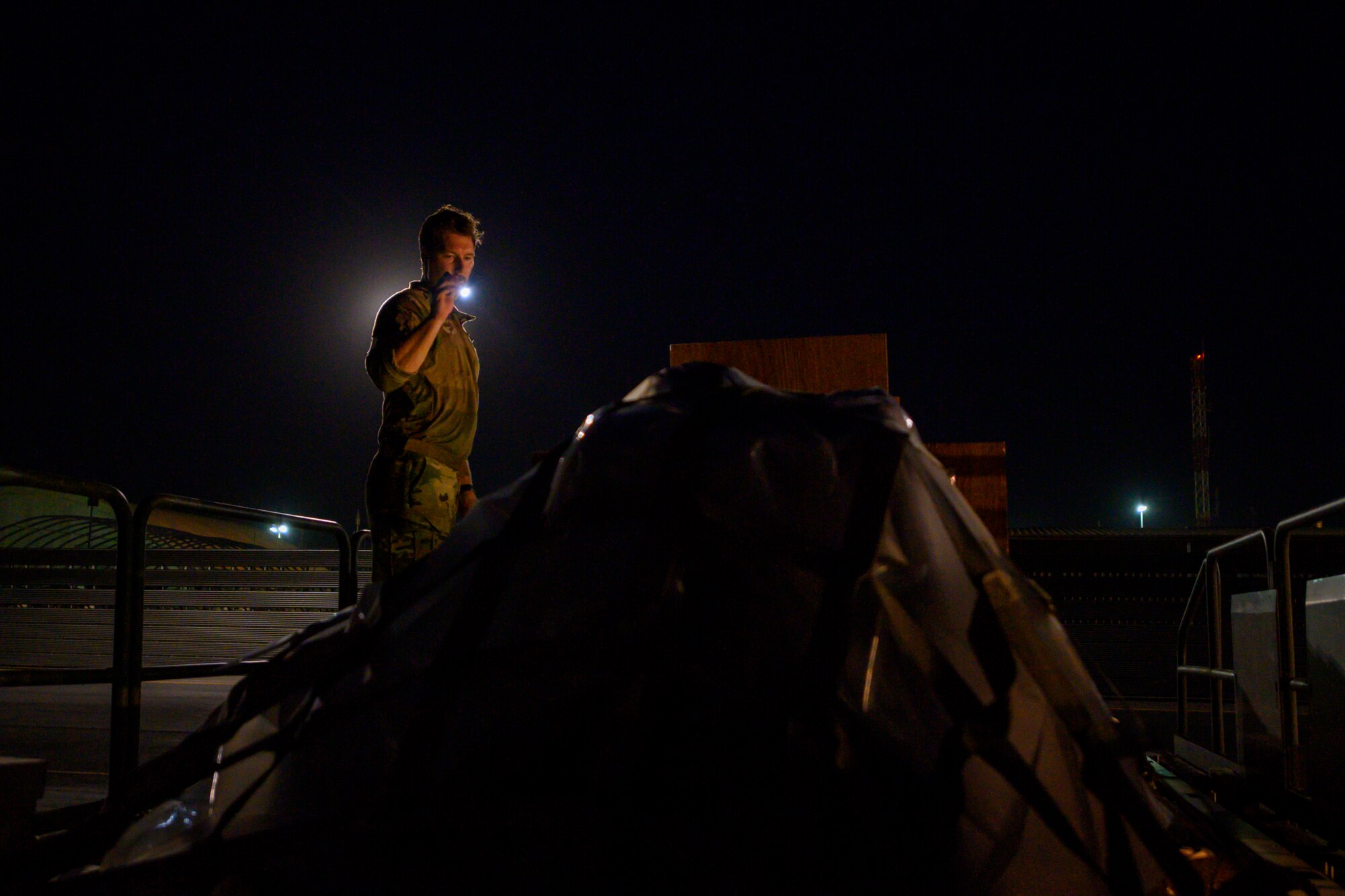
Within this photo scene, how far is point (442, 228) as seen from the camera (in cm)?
333

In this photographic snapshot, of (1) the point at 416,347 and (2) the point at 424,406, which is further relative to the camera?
(2) the point at 424,406

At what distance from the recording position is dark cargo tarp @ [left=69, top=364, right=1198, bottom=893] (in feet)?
4.35

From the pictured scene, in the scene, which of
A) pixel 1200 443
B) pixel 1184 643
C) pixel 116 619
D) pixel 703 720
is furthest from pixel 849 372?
pixel 1200 443

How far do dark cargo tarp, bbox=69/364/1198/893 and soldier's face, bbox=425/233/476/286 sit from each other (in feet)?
6.17

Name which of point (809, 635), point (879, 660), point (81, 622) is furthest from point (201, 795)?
point (81, 622)

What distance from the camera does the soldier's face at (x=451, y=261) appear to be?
3332mm

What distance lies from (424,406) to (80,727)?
19.6 ft

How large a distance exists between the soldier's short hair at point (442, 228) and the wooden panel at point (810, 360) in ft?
3.83

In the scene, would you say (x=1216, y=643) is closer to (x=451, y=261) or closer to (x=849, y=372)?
(x=849, y=372)

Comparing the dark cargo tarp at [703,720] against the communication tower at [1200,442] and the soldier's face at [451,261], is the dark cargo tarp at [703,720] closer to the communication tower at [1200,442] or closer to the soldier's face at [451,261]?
the soldier's face at [451,261]

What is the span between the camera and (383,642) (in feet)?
5.57

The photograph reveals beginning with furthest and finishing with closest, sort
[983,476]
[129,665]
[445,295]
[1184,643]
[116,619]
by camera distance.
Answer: [1184,643]
[445,295]
[129,665]
[116,619]
[983,476]

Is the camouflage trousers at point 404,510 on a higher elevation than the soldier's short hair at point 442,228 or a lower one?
lower

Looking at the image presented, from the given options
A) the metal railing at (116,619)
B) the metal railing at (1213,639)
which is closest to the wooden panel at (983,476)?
the metal railing at (1213,639)
